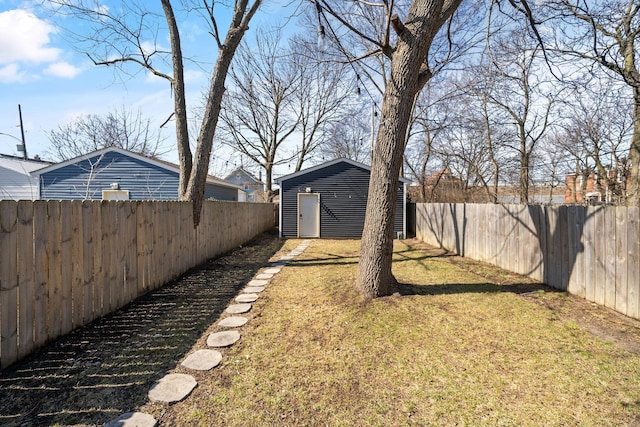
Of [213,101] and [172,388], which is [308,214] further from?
[172,388]

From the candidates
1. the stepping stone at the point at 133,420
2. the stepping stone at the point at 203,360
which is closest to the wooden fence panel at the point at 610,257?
the stepping stone at the point at 203,360

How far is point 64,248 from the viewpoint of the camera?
300cm

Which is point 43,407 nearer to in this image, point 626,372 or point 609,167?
point 626,372

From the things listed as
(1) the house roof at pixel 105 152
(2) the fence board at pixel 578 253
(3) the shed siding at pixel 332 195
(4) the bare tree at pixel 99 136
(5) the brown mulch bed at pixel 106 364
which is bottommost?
(5) the brown mulch bed at pixel 106 364

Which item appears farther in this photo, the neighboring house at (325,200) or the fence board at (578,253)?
the neighboring house at (325,200)

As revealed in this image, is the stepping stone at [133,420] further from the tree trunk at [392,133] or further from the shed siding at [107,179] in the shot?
the shed siding at [107,179]

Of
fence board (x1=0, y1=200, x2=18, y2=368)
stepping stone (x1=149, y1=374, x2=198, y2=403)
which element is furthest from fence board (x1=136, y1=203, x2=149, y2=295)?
stepping stone (x1=149, y1=374, x2=198, y2=403)

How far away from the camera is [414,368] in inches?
103

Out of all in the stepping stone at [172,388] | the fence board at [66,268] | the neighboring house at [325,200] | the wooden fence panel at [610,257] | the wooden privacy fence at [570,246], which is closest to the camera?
the stepping stone at [172,388]

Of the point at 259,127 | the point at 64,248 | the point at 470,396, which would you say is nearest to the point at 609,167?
the point at 470,396

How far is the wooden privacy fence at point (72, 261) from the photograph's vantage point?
2.47 meters

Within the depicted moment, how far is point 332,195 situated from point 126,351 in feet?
35.9

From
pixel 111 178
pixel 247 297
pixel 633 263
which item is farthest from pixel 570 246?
pixel 111 178

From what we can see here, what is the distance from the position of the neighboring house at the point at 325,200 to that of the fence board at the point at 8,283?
426 inches
